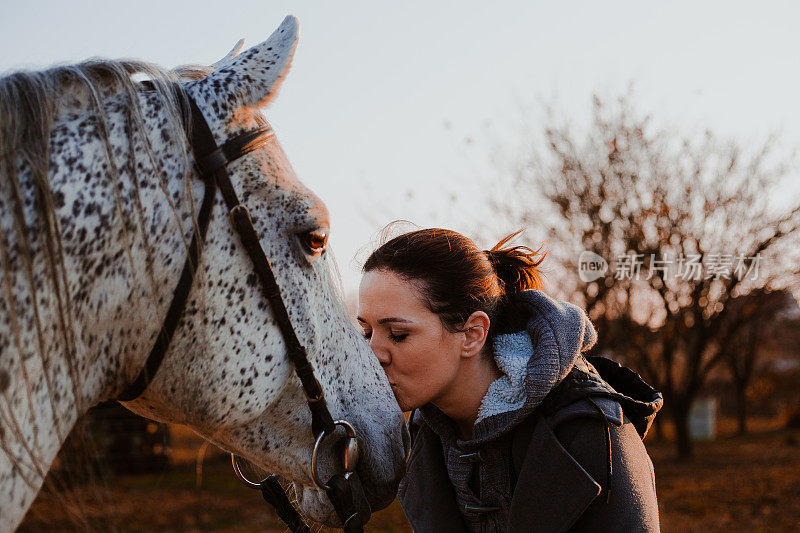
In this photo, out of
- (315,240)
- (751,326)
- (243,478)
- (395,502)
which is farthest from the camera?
(751,326)

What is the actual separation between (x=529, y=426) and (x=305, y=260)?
0.92 metres

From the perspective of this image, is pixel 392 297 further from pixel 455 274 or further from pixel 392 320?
pixel 455 274

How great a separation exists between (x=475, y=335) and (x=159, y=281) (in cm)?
111

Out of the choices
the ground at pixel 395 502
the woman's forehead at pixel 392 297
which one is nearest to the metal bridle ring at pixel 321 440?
the woman's forehead at pixel 392 297

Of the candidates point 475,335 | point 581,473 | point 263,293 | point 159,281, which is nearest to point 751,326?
point 475,335

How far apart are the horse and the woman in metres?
0.31

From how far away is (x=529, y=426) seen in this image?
2035mm

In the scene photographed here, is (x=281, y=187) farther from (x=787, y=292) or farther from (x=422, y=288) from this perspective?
(x=787, y=292)

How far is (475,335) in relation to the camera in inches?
86.1

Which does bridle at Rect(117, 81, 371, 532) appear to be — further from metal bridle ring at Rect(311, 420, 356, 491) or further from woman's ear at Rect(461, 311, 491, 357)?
woman's ear at Rect(461, 311, 491, 357)

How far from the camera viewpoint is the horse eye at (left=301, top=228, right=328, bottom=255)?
5.44ft

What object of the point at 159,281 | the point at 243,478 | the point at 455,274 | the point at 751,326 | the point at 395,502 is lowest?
the point at 395,502

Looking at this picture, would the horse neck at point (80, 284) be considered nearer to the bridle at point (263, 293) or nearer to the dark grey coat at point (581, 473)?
the bridle at point (263, 293)

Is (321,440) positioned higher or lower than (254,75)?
lower
